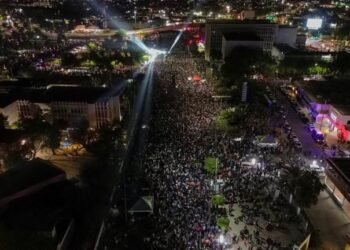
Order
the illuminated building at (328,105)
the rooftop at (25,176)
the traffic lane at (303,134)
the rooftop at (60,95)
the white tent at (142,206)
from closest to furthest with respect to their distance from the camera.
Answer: the white tent at (142,206) < the rooftop at (25,176) < the traffic lane at (303,134) < the illuminated building at (328,105) < the rooftop at (60,95)

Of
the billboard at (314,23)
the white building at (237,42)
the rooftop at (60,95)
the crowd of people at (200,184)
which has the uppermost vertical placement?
the billboard at (314,23)

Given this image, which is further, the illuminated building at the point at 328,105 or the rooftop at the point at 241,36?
the rooftop at the point at 241,36

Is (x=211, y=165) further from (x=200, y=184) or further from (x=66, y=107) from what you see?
(x=66, y=107)

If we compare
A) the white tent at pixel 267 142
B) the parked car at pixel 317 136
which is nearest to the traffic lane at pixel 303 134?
the parked car at pixel 317 136

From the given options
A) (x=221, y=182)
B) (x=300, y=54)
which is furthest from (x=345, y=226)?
(x=300, y=54)

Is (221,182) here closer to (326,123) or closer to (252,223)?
(252,223)

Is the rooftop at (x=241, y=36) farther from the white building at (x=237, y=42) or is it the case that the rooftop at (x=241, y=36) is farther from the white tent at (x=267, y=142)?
the white tent at (x=267, y=142)
